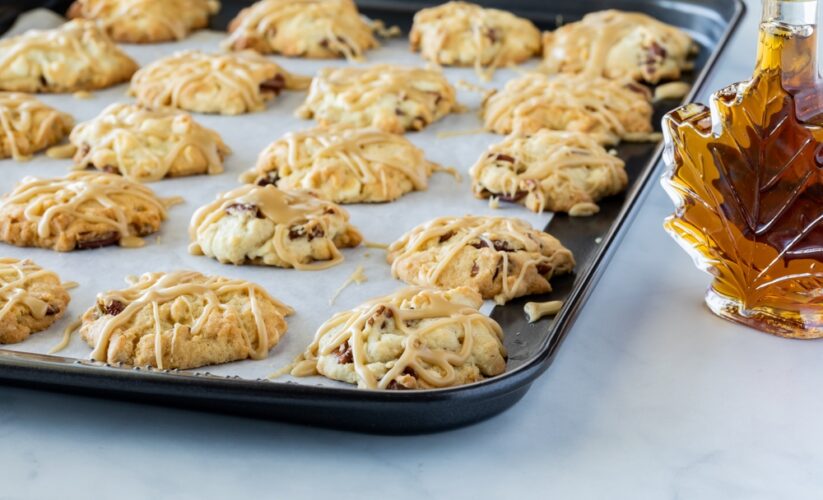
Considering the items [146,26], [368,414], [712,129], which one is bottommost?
[146,26]

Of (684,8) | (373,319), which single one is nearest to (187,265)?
(373,319)

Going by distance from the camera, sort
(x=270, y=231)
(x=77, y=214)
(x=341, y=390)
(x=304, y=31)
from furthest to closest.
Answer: (x=304, y=31) < (x=77, y=214) < (x=270, y=231) < (x=341, y=390)

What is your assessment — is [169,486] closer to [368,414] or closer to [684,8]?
[368,414]

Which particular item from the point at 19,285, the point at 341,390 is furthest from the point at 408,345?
the point at 19,285

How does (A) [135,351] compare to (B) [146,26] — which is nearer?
(A) [135,351]

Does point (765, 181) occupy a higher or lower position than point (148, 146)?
higher

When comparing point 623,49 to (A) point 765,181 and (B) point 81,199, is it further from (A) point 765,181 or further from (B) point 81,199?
(B) point 81,199

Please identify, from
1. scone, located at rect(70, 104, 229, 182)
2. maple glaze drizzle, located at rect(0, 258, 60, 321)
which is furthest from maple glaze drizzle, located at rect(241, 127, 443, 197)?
maple glaze drizzle, located at rect(0, 258, 60, 321)

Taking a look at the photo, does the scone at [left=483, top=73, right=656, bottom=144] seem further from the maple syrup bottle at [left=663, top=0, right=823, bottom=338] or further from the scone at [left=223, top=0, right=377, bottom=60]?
the maple syrup bottle at [left=663, top=0, right=823, bottom=338]
